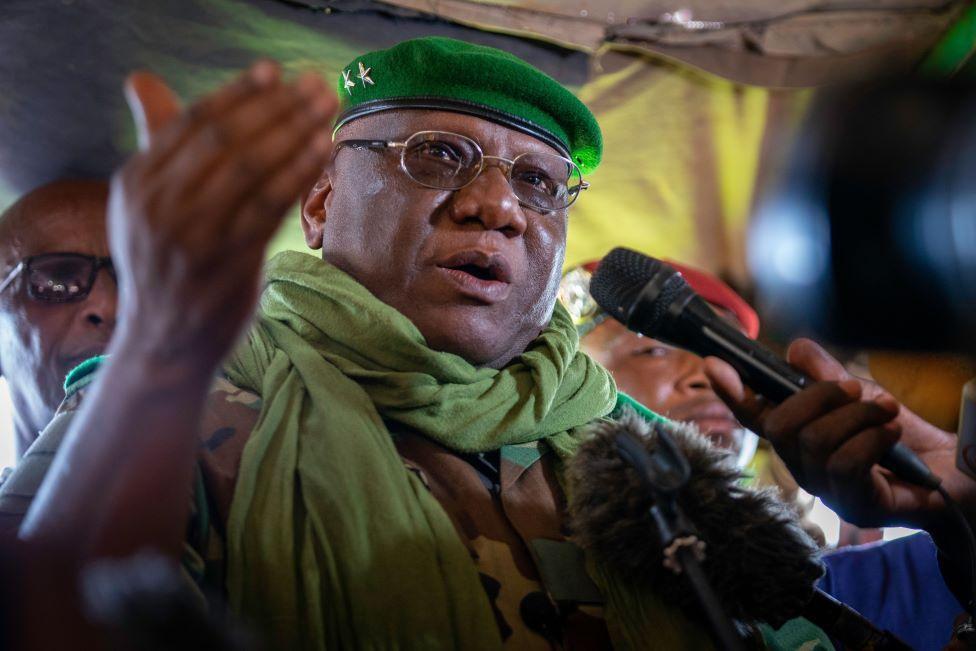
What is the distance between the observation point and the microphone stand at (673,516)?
134cm

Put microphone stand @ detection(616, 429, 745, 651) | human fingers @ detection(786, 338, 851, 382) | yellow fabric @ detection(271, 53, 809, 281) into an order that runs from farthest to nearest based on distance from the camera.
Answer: yellow fabric @ detection(271, 53, 809, 281) → human fingers @ detection(786, 338, 851, 382) → microphone stand @ detection(616, 429, 745, 651)

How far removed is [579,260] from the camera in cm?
405

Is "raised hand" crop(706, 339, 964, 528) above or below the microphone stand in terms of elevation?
above

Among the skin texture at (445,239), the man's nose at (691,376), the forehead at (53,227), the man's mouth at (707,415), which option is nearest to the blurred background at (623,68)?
the forehead at (53,227)

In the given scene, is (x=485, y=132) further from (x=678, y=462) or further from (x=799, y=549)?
(x=799, y=549)

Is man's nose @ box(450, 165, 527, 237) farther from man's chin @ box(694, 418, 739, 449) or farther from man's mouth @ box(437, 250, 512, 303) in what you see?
man's chin @ box(694, 418, 739, 449)

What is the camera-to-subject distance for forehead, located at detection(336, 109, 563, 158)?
81.5 inches

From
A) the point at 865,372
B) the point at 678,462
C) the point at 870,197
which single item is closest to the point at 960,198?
the point at 870,197

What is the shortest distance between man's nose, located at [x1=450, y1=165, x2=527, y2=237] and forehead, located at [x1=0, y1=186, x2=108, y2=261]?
5.60ft

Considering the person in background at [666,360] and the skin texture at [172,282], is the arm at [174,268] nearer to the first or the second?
the skin texture at [172,282]

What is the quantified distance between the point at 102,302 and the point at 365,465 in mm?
1843

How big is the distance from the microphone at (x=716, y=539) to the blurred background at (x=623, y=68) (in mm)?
1274

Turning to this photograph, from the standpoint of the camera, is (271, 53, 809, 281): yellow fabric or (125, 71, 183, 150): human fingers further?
(271, 53, 809, 281): yellow fabric

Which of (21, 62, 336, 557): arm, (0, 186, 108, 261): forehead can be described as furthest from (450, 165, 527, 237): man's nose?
(0, 186, 108, 261): forehead
